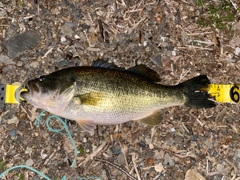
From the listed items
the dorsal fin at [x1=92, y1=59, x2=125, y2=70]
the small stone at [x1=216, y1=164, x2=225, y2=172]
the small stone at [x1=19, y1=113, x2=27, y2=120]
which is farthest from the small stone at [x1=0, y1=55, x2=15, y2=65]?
the small stone at [x1=216, y1=164, x2=225, y2=172]

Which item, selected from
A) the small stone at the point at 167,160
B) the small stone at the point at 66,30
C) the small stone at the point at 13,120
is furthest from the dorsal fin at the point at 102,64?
the small stone at the point at 167,160

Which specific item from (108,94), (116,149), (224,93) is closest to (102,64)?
(108,94)

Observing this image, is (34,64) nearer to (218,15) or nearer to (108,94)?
(108,94)

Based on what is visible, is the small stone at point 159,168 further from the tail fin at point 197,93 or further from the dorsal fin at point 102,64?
the dorsal fin at point 102,64

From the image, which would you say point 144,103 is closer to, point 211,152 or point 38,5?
point 211,152

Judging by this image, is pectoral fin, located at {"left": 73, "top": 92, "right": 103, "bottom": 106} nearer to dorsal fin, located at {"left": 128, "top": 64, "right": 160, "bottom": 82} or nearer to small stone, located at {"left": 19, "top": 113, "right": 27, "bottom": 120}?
dorsal fin, located at {"left": 128, "top": 64, "right": 160, "bottom": 82}
